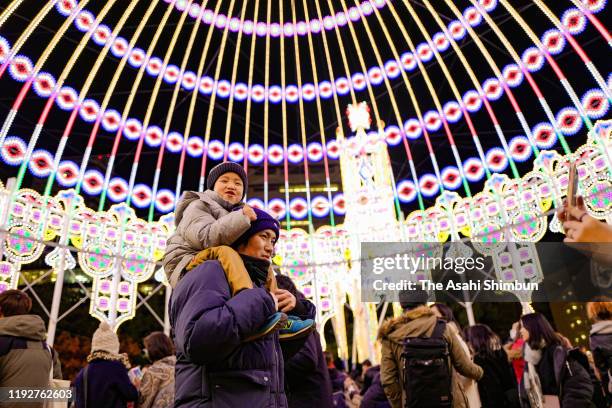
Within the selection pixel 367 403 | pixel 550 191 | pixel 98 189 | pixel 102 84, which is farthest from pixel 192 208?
pixel 102 84

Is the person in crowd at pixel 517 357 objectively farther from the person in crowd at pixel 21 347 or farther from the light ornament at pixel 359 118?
the light ornament at pixel 359 118

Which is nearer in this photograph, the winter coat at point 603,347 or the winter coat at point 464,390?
the winter coat at point 603,347

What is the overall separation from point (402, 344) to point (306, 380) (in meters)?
1.17

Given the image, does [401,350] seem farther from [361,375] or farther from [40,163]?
[40,163]

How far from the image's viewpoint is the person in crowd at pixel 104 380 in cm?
455

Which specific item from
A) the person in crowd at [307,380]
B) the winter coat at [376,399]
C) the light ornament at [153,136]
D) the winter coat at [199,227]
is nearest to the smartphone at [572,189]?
the winter coat at [199,227]

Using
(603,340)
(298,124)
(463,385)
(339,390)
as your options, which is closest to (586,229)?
(603,340)

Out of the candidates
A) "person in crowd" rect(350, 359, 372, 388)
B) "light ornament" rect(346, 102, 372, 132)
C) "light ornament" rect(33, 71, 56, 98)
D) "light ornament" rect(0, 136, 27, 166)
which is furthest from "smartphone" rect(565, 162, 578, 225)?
"light ornament" rect(346, 102, 372, 132)

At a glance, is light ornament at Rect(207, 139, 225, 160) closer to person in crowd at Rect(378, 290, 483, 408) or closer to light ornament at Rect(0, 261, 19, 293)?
light ornament at Rect(0, 261, 19, 293)

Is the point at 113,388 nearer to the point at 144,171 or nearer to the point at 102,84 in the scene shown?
the point at 102,84

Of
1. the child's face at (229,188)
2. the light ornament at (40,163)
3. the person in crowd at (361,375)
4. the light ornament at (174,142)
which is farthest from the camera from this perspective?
the light ornament at (174,142)

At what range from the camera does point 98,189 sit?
740 inches

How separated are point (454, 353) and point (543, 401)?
3.73 ft

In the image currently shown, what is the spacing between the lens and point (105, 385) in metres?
4.61
